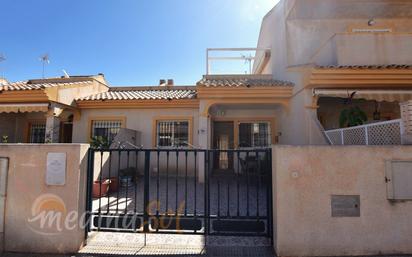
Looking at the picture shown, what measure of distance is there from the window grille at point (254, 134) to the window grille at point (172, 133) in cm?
418

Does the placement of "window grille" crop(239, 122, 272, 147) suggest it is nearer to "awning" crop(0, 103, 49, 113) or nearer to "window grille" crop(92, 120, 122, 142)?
"window grille" crop(92, 120, 122, 142)

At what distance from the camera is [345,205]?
5.22 meters

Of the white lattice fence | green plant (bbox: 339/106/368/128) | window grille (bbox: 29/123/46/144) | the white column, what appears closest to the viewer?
the white lattice fence

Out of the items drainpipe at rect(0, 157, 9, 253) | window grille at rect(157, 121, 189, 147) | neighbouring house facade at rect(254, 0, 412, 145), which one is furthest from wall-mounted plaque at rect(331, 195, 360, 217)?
window grille at rect(157, 121, 189, 147)

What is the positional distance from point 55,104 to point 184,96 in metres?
8.09

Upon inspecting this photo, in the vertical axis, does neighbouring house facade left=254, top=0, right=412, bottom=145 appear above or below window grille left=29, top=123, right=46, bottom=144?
above

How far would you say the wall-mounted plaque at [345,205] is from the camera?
521 cm

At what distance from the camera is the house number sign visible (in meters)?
5.50

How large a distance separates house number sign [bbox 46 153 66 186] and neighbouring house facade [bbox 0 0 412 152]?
8.55 m

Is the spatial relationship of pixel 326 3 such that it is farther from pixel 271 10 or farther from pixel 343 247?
pixel 343 247

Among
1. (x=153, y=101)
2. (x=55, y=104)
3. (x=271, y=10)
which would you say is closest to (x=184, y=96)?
(x=153, y=101)

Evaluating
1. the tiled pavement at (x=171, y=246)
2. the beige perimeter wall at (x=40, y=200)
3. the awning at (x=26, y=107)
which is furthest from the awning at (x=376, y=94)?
the awning at (x=26, y=107)

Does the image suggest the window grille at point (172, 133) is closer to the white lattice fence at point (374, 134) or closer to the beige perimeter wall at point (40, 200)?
the white lattice fence at point (374, 134)

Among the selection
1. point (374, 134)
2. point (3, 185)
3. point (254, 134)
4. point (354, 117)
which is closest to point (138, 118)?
point (254, 134)
